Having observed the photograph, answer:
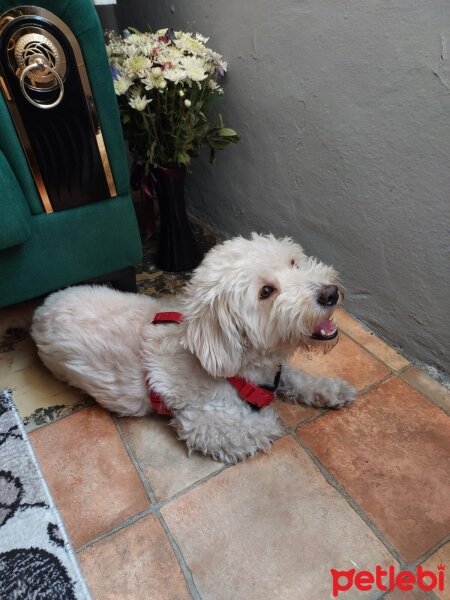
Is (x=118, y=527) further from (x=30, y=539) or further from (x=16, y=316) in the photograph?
(x=16, y=316)

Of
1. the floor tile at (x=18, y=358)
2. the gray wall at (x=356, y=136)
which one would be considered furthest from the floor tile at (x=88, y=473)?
the gray wall at (x=356, y=136)

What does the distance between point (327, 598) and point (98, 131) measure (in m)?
1.37

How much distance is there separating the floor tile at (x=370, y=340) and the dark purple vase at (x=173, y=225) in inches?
29.4

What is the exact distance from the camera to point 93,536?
0.98 metres

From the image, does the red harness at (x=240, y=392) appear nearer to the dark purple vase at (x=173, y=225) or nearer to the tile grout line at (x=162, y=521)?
the tile grout line at (x=162, y=521)

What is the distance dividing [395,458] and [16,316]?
55.8 inches

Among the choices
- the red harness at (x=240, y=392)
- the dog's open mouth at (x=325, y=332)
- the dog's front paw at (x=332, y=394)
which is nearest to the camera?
the dog's open mouth at (x=325, y=332)

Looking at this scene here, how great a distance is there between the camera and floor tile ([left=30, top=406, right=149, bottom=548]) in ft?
3.35

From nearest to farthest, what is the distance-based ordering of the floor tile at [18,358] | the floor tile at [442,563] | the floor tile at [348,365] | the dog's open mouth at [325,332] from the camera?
the floor tile at [442,563] → the dog's open mouth at [325,332] → the floor tile at [348,365] → the floor tile at [18,358]

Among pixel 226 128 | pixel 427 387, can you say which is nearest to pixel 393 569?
pixel 427 387

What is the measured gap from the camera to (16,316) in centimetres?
156

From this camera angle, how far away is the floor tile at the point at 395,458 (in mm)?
966

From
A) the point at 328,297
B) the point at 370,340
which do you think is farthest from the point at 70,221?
the point at 370,340

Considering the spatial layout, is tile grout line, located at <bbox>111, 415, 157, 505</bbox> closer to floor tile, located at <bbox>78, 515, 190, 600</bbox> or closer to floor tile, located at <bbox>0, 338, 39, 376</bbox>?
floor tile, located at <bbox>78, 515, 190, 600</bbox>
